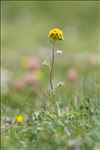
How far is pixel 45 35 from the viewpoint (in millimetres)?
15961

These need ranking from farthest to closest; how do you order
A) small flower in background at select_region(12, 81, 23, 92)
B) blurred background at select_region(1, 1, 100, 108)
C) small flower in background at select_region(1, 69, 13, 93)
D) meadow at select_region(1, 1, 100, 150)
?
1. blurred background at select_region(1, 1, 100, 108)
2. small flower in background at select_region(1, 69, 13, 93)
3. small flower in background at select_region(12, 81, 23, 92)
4. meadow at select_region(1, 1, 100, 150)

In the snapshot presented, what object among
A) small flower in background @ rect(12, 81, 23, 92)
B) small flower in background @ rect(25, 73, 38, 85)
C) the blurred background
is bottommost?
small flower in background @ rect(12, 81, 23, 92)

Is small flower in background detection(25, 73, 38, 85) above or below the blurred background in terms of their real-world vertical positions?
below

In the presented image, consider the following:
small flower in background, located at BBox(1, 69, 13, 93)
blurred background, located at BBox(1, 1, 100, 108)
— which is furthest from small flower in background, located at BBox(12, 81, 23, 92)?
blurred background, located at BBox(1, 1, 100, 108)

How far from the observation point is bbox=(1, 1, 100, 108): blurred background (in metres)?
11.0

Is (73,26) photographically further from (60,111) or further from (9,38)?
(60,111)

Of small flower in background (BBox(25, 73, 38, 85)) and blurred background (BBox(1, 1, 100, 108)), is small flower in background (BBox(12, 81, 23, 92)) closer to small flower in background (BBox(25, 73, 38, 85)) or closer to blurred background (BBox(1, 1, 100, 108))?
small flower in background (BBox(25, 73, 38, 85))

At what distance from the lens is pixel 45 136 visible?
10.5 ft

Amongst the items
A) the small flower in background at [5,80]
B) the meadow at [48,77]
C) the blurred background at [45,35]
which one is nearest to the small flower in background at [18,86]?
the meadow at [48,77]

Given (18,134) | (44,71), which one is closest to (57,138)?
(18,134)

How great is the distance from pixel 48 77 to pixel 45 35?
6.39 metres

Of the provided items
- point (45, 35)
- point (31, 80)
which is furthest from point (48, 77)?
point (45, 35)

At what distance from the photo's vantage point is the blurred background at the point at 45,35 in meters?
11.0

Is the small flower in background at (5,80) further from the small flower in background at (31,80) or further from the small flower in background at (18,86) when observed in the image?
the small flower in background at (31,80)
